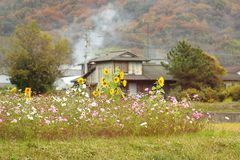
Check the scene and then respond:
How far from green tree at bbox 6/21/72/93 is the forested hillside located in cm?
4563

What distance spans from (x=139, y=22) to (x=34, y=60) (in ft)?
276

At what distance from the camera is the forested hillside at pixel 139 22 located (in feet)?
360

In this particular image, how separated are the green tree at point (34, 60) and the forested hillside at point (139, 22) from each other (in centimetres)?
4563

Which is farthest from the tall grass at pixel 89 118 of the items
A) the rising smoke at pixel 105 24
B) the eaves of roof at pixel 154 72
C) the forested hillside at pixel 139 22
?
the rising smoke at pixel 105 24

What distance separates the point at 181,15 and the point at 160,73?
84840mm

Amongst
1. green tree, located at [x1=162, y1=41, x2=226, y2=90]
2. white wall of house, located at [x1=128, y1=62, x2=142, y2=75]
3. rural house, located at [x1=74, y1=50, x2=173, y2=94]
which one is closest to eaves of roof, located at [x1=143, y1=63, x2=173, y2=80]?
rural house, located at [x1=74, y1=50, x2=173, y2=94]

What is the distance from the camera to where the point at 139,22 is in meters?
128

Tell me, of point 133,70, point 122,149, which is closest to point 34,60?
point 133,70

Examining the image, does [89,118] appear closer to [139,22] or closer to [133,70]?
[133,70]

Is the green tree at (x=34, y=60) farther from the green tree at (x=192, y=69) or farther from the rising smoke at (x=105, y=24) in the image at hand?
the rising smoke at (x=105, y=24)

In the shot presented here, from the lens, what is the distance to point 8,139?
843cm

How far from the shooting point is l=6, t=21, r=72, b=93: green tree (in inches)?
1768

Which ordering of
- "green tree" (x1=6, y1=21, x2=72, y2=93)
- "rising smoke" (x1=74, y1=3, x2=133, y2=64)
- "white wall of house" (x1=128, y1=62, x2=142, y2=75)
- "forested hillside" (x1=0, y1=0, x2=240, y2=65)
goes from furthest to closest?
"rising smoke" (x1=74, y1=3, x2=133, y2=64)
"forested hillside" (x1=0, y1=0, x2=240, y2=65)
"green tree" (x1=6, y1=21, x2=72, y2=93)
"white wall of house" (x1=128, y1=62, x2=142, y2=75)

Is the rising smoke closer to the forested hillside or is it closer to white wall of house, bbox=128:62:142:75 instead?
the forested hillside
